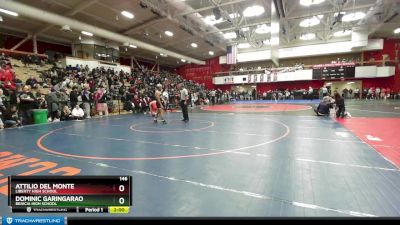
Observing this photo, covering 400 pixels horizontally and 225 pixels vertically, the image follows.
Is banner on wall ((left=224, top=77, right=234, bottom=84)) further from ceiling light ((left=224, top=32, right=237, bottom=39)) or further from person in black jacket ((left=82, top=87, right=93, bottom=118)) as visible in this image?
person in black jacket ((left=82, top=87, right=93, bottom=118))

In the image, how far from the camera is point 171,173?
366cm

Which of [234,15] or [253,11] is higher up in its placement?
[253,11]

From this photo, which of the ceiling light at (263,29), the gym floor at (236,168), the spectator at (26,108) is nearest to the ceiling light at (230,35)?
the ceiling light at (263,29)

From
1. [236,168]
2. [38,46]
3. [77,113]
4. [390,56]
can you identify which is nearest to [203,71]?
[38,46]

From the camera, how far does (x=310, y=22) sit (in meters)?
21.4

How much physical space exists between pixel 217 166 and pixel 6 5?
14.2 m

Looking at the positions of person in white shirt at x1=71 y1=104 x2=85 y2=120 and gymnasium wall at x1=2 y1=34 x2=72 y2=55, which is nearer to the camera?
person in white shirt at x1=71 y1=104 x2=85 y2=120

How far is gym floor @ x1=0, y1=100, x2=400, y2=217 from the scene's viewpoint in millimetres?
2592

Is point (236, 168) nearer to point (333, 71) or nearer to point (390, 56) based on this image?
point (333, 71)

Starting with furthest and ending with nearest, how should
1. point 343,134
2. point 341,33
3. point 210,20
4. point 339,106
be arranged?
point 341,33 → point 210,20 → point 339,106 → point 343,134
